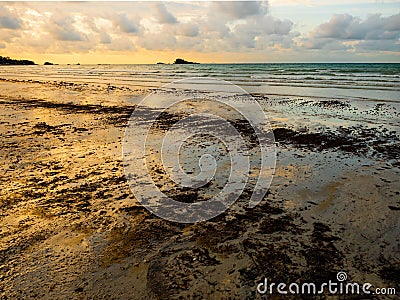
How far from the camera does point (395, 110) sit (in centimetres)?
1340

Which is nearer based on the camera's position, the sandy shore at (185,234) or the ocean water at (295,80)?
the sandy shore at (185,234)

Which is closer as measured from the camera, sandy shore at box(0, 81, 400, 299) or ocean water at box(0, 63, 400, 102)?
sandy shore at box(0, 81, 400, 299)

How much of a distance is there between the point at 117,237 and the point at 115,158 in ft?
10.6

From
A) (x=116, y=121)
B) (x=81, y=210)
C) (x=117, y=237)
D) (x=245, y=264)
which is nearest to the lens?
(x=245, y=264)

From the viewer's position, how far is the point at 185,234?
379cm

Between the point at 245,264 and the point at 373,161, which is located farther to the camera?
the point at 373,161

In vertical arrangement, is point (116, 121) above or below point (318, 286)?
above

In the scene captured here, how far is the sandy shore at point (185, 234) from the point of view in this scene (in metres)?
2.97

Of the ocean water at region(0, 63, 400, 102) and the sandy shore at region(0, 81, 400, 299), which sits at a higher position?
the ocean water at region(0, 63, 400, 102)

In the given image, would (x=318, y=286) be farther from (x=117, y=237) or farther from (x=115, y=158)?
(x=115, y=158)

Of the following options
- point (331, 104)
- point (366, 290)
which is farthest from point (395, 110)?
point (366, 290)

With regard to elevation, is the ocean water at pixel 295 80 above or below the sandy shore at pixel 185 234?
above

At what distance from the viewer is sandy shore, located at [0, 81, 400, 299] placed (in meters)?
2.97

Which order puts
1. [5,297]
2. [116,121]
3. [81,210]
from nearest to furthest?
1. [5,297]
2. [81,210]
3. [116,121]
